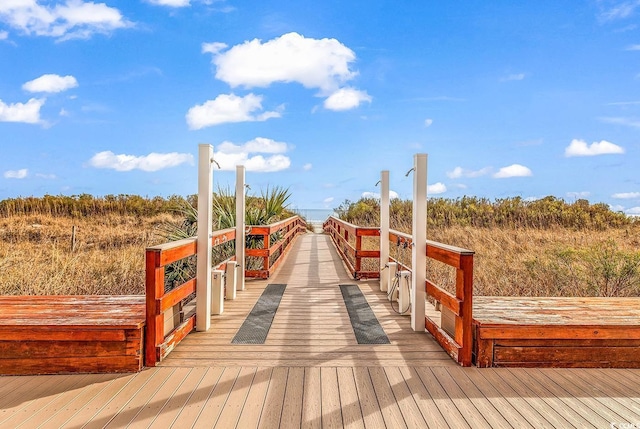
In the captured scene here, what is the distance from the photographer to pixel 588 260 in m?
6.68

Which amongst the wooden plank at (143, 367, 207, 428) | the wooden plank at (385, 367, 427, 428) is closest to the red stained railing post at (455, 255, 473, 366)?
the wooden plank at (385, 367, 427, 428)

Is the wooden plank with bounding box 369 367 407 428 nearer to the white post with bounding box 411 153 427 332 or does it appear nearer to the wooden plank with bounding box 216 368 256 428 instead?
the wooden plank with bounding box 216 368 256 428

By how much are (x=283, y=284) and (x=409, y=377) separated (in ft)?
11.2

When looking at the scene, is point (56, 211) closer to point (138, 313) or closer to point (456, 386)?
point (138, 313)

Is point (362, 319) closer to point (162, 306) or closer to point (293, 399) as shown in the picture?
point (293, 399)

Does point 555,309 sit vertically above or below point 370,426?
above

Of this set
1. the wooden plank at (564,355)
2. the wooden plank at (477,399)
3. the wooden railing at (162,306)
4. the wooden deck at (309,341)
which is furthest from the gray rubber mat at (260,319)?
the wooden plank at (564,355)

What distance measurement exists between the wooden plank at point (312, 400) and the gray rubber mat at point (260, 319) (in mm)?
766

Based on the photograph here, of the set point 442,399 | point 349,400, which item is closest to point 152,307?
point 349,400

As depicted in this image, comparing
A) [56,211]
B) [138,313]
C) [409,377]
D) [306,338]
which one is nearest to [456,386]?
[409,377]

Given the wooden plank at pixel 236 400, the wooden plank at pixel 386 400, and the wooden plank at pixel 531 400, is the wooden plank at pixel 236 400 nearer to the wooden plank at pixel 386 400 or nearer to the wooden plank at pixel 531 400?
the wooden plank at pixel 386 400

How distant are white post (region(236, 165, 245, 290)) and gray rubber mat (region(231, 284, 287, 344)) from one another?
0.38m

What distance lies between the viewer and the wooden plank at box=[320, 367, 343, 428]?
7.07 ft

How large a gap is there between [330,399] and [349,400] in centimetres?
11
